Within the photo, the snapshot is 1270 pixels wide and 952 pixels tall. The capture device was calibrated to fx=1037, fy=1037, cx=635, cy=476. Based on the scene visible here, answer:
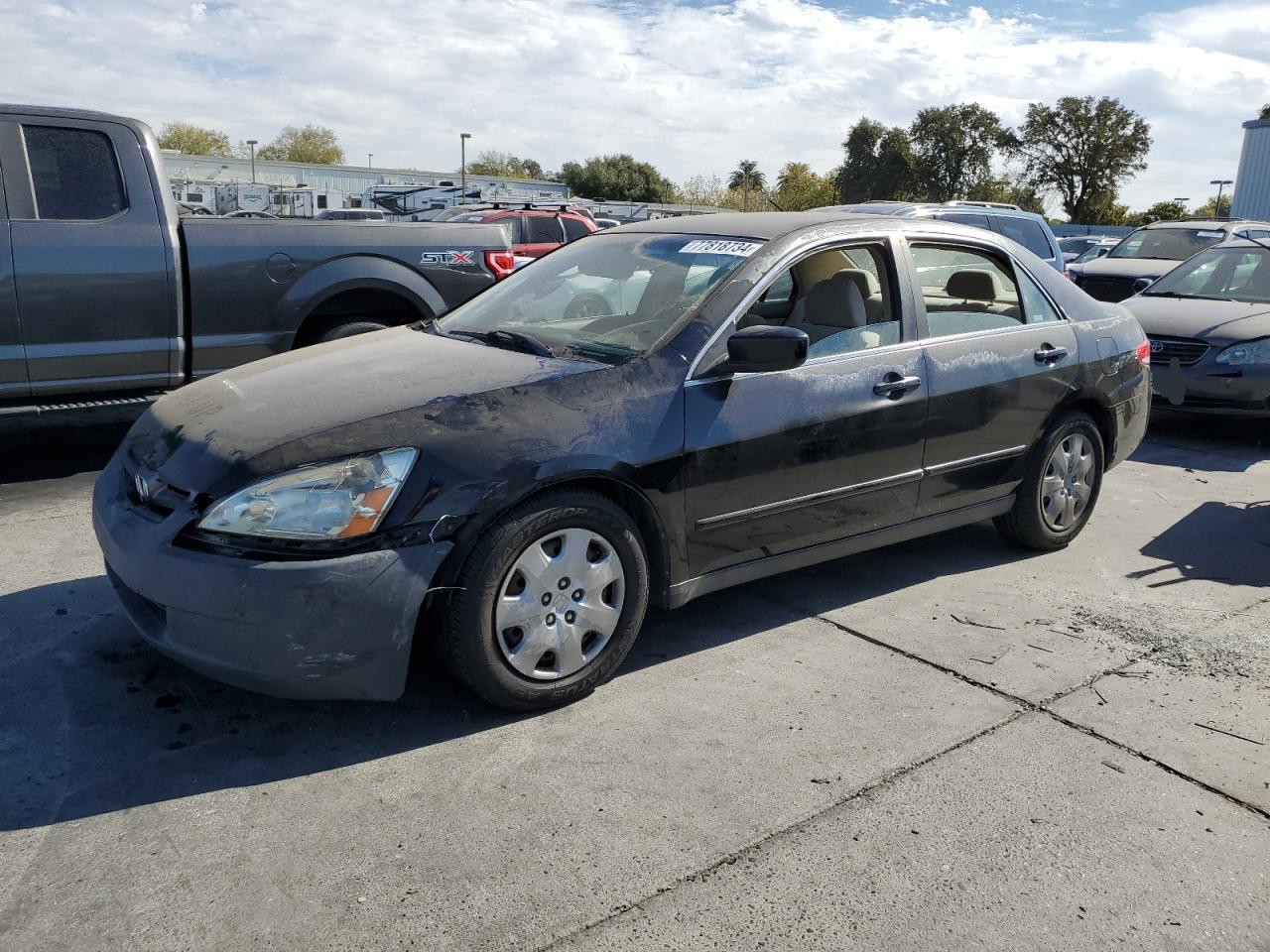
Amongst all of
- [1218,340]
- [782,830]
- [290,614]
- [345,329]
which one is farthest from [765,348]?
[1218,340]

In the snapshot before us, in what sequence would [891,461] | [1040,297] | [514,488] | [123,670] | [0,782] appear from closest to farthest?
[0,782]
[514,488]
[123,670]
[891,461]
[1040,297]

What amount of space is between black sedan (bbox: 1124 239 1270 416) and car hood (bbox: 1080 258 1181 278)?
3.45m

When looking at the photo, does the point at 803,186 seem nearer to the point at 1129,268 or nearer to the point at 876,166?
the point at 876,166

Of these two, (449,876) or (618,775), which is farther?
(618,775)

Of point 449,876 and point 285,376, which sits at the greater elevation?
point 285,376

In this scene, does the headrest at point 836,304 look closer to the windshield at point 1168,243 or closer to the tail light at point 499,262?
the tail light at point 499,262

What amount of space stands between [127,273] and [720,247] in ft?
11.9

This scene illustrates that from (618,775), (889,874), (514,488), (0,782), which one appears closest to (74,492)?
(0,782)

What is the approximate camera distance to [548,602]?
332 centimetres

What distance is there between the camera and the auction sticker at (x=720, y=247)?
13.4 feet

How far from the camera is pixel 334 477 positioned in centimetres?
304

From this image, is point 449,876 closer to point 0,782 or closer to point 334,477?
point 334,477

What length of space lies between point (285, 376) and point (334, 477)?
0.87 m

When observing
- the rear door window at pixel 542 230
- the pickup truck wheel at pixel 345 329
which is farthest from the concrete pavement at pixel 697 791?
the rear door window at pixel 542 230
